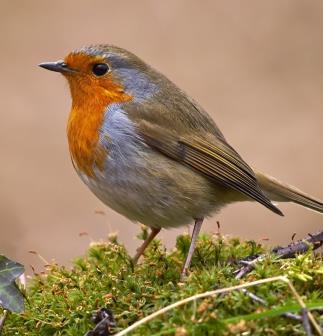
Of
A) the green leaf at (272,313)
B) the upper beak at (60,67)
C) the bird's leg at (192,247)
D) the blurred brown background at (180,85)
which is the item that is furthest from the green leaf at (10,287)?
the blurred brown background at (180,85)

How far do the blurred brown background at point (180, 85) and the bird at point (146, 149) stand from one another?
2573mm

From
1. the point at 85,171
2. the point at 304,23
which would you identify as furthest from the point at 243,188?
the point at 304,23

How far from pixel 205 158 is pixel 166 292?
1242 millimetres

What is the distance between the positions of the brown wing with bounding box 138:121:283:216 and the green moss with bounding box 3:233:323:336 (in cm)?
28

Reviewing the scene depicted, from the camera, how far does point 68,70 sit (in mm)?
4348

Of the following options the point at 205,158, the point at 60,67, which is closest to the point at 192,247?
the point at 205,158

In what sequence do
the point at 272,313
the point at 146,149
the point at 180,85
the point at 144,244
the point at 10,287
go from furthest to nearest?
1. the point at 180,85
2. the point at 144,244
3. the point at 146,149
4. the point at 10,287
5. the point at 272,313

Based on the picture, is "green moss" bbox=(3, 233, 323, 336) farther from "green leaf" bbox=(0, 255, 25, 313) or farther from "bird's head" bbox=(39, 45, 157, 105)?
"bird's head" bbox=(39, 45, 157, 105)

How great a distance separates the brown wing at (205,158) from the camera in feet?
13.4

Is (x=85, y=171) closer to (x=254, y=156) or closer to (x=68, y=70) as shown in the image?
(x=68, y=70)

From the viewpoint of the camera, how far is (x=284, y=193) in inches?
180

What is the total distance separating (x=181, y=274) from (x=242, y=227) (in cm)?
373

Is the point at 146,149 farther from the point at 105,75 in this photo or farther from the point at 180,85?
the point at 180,85

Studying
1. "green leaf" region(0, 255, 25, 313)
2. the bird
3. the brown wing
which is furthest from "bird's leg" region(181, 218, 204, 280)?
"green leaf" region(0, 255, 25, 313)
